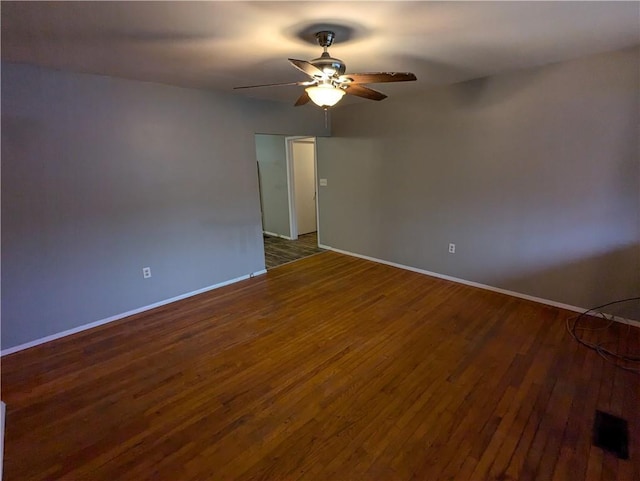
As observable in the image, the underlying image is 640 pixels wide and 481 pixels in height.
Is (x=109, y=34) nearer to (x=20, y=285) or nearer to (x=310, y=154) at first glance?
(x=20, y=285)

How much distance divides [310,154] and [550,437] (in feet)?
18.6

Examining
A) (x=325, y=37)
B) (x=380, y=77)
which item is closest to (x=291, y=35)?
(x=325, y=37)

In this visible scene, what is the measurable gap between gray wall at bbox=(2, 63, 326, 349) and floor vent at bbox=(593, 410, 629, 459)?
3732 millimetres

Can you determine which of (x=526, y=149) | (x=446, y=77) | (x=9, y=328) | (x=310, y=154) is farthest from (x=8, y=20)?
(x=310, y=154)

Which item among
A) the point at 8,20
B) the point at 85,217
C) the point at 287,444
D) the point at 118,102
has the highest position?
the point at 8,20

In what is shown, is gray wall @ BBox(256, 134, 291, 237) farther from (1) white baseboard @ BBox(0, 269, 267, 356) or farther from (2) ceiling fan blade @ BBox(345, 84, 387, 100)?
(2) ceiling fan blade @ BBox(345, 84, 387, 100)

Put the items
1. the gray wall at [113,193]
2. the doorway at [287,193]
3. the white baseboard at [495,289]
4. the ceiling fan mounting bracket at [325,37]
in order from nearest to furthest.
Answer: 1. the ceiling fan mounting bracket at [325,37]
2. the gray wall at [113,193]
3. the white baseboard at [495,289]
4. the doorway at [287,193]

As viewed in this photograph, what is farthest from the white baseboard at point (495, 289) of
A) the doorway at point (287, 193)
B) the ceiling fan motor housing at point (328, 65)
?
the ceiling fan motor housing at point (328, 65)

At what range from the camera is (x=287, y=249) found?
575 centimetres

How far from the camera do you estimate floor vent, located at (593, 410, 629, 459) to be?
169 cm

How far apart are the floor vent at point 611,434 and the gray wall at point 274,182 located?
516 centimetres

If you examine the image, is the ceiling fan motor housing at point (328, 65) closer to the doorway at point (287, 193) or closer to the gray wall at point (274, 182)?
the doorway at point (287, 193)

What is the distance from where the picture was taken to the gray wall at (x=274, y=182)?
6.07 m

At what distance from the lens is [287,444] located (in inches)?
70.2
